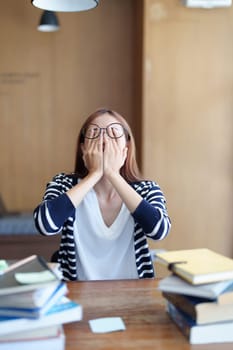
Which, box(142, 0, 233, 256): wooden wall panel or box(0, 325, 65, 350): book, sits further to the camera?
box(142, 0, 233, 256): wooden wall panel

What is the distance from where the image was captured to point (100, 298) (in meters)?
1.13

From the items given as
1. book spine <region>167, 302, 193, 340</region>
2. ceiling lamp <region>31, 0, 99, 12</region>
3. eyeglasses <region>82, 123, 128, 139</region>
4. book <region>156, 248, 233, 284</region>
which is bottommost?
book spine <region>167, 302, 193, 340</region>

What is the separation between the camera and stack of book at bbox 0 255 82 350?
814mm

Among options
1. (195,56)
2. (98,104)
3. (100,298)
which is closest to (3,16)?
(98,104)

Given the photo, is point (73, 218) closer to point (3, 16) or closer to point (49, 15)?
point (49, 15)

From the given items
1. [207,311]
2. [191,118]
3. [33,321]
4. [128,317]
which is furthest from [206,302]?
[191,118]

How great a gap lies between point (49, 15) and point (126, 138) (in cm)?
231

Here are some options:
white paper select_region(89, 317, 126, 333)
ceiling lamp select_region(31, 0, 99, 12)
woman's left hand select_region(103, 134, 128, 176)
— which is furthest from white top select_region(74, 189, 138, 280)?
ceiling lamp select_region(31, 0, 99, 12)

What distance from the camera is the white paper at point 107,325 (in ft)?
3.12

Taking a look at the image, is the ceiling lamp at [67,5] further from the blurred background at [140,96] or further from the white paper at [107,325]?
the blurred background at [140,96]

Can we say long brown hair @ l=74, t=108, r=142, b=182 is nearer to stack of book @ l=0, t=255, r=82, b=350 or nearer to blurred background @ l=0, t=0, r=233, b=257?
stack of book @ l=0, t=255, r=82, b=350

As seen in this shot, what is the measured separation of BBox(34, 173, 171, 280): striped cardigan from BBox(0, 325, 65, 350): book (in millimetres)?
569

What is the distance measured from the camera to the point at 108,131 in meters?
1.47

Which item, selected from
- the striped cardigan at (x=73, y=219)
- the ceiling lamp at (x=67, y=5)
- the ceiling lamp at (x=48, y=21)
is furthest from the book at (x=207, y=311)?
the ceiling lamp at (x=48, y=21)
